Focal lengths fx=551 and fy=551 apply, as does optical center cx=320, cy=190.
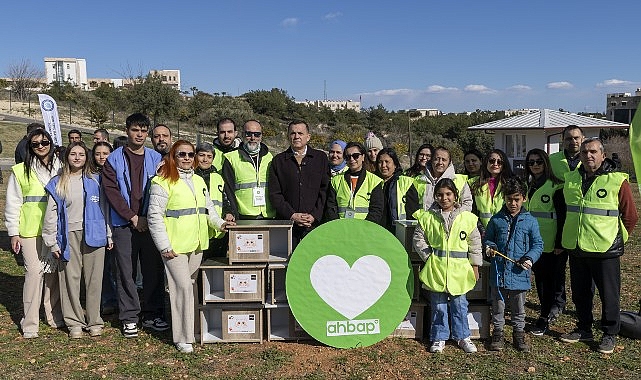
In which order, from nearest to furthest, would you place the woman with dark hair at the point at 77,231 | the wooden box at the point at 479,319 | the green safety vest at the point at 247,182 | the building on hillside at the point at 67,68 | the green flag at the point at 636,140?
the green flag at the point at 636,140 < the woman with dark hair at the point at 77,231 < the wooden box at the point at 479,319 < the green safety vest at the point at 247,182 < the building on hillside at the point at 67,68

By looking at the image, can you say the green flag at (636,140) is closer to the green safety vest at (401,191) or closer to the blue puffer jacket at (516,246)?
the blue puffer jacket at (516,246)

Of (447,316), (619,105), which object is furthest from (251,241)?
(619,105)

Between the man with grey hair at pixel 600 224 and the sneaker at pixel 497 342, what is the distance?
0.94 metres

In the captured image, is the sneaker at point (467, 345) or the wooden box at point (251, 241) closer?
the sneaker at point (467, 345)

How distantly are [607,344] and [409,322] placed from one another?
187 centimetres

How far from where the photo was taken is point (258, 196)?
5.94 m

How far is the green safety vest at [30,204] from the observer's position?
5492mm

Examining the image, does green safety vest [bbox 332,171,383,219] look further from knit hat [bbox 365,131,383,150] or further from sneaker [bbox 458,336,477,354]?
sneaker [bbox 458,336,477,354]

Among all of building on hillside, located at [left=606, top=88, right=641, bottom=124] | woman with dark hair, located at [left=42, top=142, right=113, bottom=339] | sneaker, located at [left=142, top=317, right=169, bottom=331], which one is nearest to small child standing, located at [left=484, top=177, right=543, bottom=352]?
sneaker, located at [left=142, top=317, right=169, bottom=331]

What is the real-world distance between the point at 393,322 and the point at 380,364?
52cm

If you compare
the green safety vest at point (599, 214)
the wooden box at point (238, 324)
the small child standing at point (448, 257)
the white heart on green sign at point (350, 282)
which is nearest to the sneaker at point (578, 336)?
the green safety vest at point (599, 214)

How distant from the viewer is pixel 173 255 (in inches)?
201

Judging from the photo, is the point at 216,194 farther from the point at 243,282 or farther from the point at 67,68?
the point at 67,68

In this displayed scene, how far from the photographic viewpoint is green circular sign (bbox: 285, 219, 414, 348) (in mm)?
5289
